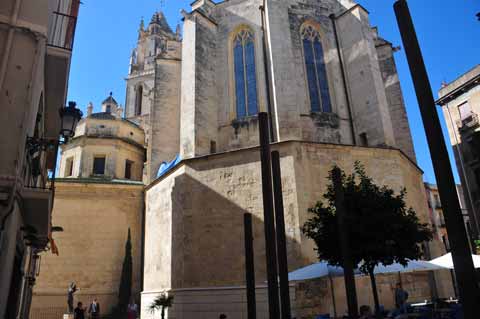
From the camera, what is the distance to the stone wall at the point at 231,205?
11.9 metres

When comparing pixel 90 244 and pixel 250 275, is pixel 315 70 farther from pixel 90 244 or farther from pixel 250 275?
pixel 90 244

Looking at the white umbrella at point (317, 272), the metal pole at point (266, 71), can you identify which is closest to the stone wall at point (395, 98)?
the metal pole at point (266, 71)

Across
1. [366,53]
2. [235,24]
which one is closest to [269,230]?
[366,53]

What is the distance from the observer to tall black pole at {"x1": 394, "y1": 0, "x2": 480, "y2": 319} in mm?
3545

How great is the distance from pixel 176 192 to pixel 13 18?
8.73m

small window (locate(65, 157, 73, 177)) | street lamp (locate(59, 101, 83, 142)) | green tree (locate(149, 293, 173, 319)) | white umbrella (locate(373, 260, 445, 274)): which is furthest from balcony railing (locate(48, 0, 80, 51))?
small window (locate(65, 157, 73, 177))

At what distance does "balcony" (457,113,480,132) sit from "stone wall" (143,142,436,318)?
9508 millimetres

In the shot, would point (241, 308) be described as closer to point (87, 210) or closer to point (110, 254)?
point (110, 254)

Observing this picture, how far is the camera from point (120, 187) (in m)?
20.4

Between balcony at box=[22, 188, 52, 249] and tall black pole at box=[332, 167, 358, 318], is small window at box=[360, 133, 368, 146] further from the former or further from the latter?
balcony at box=[22, 188, 52, 249]

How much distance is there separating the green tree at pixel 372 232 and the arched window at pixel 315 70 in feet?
22.6

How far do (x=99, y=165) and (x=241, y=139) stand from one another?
1214 cm

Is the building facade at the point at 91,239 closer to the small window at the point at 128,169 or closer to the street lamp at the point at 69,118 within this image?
the small window at the point at 128,169

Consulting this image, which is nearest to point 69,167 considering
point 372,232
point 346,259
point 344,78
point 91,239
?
point 91,239
